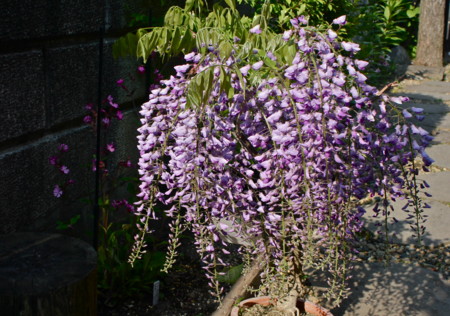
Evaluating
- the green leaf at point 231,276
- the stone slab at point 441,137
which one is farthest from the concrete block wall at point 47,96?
the stone slab at point 441,137

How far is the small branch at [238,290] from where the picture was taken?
363 centimetres

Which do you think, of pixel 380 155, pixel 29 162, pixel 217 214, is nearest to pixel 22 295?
pixel 217 214

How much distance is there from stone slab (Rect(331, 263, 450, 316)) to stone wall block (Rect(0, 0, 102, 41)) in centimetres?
217

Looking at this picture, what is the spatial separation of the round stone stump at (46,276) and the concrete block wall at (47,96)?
602 mm

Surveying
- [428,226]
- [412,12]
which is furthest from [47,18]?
[412,12]

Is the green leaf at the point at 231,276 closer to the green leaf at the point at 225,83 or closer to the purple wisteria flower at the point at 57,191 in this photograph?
the purple wisteria flower at the point at 57,191

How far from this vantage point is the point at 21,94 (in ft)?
10.7

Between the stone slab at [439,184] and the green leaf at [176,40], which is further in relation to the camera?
the stone slab at [439,184]

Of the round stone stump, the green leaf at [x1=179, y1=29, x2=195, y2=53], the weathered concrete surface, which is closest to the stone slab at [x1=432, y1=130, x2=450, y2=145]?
the weathered concrete surface

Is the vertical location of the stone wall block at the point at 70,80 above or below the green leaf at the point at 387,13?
below

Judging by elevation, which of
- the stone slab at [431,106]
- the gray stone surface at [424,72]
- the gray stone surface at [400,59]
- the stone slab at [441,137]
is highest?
the gray stone surface at [400,59]

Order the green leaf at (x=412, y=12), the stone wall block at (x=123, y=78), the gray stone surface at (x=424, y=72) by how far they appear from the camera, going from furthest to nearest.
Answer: the green leaf at (x=412, y=12)
the gray stone surface at (x=424, y=72)
the stone wall block at (x=123, y=78)

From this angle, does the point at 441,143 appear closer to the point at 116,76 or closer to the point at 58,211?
the point at 116,76

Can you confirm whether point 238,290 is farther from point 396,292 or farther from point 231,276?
point 396,292
